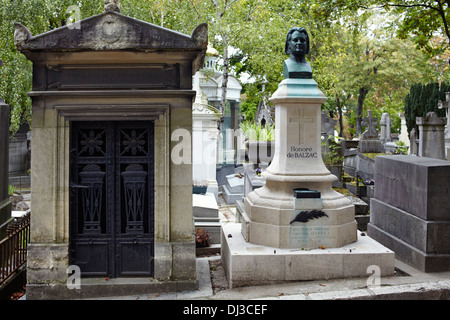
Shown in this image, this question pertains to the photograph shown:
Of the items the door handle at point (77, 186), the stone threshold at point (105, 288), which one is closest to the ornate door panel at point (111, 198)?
the door handle at point (77, 186)

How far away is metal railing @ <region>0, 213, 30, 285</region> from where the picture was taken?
18.9ft

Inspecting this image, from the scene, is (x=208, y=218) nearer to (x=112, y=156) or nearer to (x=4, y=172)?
(x=112, y=156)

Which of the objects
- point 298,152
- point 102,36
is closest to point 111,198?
point 102,36

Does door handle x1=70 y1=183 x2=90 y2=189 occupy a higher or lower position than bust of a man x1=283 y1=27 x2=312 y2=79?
lower

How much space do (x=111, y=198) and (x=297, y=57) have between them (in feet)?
12.1

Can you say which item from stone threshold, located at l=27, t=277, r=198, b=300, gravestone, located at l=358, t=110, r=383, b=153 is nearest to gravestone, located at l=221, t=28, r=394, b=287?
stone threshold, located at l=27, t=277, r=198, b=300

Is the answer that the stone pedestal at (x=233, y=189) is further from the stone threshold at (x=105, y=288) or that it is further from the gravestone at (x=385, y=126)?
the gravestone at (x=385, y=126)

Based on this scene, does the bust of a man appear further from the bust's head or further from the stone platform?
the stone platform

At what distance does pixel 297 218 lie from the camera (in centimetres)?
609

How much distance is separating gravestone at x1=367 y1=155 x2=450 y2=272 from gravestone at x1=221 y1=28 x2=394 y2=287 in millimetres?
648

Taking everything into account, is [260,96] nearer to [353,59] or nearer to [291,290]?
[353,59]

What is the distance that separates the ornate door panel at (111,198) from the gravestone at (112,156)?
0.01 m

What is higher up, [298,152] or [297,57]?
[297,57]

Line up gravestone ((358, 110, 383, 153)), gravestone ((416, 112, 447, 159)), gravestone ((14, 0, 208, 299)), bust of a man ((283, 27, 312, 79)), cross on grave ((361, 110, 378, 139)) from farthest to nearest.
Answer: cross on grave ((361, 110, 378, 139)) < gravestone ((358, 110, 383, 153)) < gravestone ((416, 112, 447, 159)) < bust of a man ((283, 27, 312, 79)) < gravestone ((14, 0, 208, 299))
